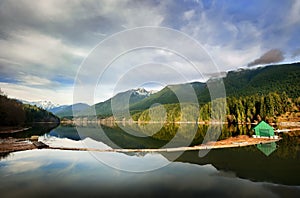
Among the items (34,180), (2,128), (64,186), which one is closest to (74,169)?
(34,180)

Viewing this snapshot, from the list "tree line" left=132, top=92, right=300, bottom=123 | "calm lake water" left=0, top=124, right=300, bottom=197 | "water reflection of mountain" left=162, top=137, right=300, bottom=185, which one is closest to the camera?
"calm lake water" left=0, top=124, right=300, bottom=197

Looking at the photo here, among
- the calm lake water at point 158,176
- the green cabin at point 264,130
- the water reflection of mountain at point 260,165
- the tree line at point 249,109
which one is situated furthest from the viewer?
the tree line at point 249,109

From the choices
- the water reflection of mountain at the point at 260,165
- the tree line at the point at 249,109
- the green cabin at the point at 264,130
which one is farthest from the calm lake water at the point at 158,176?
the tree line at the point at 249,109

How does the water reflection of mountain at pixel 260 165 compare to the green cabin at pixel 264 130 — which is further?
the green cabin at pixel 264 130

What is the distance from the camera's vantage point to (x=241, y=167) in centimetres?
2428

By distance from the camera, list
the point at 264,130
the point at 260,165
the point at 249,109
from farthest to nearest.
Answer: the point at 249,109
the point at 264,130
the point at 260,165

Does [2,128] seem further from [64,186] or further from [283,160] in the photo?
[283,160]

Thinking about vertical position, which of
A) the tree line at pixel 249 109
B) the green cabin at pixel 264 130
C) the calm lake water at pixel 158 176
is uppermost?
the tree line at pixel 249 109

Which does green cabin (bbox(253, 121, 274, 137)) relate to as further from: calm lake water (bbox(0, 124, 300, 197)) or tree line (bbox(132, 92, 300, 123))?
tree line (bbox(132, 92, 300, 123))

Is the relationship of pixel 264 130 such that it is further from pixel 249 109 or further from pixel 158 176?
pixel 249 109

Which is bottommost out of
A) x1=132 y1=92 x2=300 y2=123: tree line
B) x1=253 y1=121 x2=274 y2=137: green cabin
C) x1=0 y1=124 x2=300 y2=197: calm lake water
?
x1=0 y1=124 x2=300 y2=197: calm lake water

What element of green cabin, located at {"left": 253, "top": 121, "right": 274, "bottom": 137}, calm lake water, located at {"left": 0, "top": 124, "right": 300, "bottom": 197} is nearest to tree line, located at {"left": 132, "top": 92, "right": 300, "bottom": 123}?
green cabin, located at {"left": 253, "top": 121, "right": 274, "bottom": 137}

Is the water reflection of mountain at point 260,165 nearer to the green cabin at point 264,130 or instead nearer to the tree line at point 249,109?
the green cabin at point 264,130

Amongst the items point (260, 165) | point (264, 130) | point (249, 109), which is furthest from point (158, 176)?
point (249, 109)
